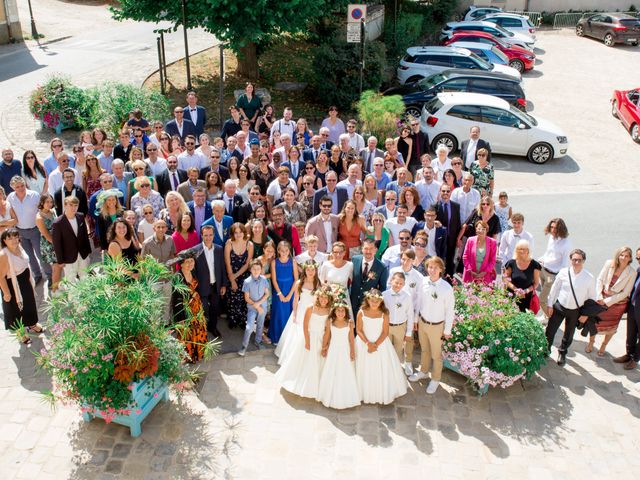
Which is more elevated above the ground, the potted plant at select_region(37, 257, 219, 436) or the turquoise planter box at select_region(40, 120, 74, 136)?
the potted plant at select_region(37, 257, 219, 436)

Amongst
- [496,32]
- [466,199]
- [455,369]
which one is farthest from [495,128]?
[496,32]

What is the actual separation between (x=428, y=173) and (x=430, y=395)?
406 cm

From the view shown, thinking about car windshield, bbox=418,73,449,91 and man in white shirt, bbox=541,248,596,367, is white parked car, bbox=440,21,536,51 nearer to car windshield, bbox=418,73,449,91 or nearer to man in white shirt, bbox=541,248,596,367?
car windshield, bbox=418,73,449,91

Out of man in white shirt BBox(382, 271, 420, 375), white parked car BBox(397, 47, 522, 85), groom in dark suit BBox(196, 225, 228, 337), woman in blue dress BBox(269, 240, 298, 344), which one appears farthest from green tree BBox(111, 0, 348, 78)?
man in white shirt BBox(382, 271, 420, 375)

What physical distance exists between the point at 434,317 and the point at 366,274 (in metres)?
1.18

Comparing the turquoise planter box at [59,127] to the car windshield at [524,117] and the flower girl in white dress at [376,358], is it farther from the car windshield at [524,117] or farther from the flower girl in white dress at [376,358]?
the flower girl in white dress at [376,358]

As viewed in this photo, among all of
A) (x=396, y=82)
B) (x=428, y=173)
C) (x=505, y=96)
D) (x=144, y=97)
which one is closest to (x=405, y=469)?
(x=428, y=173)

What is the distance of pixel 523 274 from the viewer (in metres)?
8.66

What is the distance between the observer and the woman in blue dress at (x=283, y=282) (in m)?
8.73

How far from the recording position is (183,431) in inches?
287

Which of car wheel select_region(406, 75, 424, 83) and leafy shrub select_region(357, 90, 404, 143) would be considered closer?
leafy shrub select_region(357, 90, 404, 143)

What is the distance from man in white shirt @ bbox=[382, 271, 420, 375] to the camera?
7.82 m

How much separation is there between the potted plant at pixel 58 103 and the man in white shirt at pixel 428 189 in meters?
10.3

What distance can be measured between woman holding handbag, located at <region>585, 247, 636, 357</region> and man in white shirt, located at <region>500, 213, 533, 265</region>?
3.77 feet
